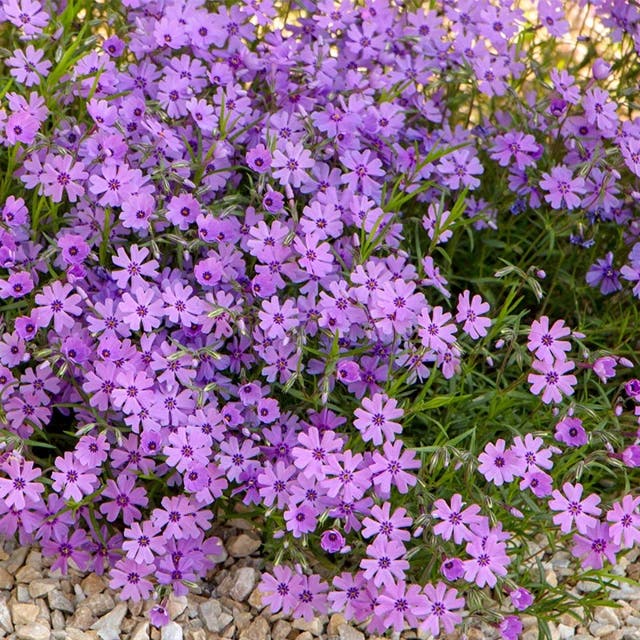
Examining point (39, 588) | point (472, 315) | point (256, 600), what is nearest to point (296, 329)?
point (472, 315)

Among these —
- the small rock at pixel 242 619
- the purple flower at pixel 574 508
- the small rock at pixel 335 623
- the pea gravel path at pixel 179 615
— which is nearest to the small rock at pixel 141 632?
the pea gravel path at pixel 179 615

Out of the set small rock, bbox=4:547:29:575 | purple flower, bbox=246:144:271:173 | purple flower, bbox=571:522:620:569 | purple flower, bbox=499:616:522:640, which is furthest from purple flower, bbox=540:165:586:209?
small rock, bbox=4:547:29:575

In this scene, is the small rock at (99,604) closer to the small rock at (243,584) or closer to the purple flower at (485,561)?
the small rock at (243,584)

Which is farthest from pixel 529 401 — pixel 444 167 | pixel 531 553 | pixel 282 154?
pixel 282 154

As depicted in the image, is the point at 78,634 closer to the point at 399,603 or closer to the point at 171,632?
the point at 171,632

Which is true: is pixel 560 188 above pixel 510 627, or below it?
above

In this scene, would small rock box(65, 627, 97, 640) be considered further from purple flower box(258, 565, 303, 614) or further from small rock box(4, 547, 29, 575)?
purple flower box(258, 565, 303, 614)

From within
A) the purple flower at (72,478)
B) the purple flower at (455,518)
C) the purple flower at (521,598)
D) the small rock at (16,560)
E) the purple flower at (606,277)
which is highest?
the purple flower at (606,277)
